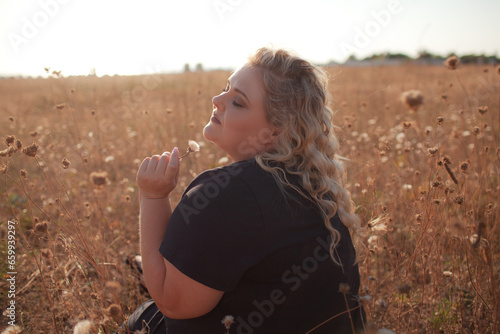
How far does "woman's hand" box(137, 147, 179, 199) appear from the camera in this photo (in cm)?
129

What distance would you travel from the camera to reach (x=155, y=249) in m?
1.22

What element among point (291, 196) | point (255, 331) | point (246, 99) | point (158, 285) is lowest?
point (255, 331)

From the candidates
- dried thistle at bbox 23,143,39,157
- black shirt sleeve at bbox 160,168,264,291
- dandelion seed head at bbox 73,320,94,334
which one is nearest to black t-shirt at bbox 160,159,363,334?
black shirt sleeve at bbox 160,168,264,291

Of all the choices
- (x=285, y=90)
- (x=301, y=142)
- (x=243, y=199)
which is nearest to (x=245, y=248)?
(x=243, y=199)

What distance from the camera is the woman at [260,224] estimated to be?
1.08m

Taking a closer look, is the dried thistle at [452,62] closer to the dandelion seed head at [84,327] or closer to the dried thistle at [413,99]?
the dried thistle at [413,99]

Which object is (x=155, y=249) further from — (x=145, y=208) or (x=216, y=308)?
(x=216, y=308)

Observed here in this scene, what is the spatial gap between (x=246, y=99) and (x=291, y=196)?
0.49 m

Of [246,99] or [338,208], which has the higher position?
[246,99]

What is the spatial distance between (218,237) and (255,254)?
0.13 metres

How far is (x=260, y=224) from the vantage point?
1.09 meters

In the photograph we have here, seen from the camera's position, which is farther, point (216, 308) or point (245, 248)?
point (216, 308)

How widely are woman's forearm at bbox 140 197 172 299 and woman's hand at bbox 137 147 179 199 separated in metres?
0.03

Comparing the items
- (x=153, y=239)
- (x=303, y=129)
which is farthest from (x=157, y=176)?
(x=303, y=129)
